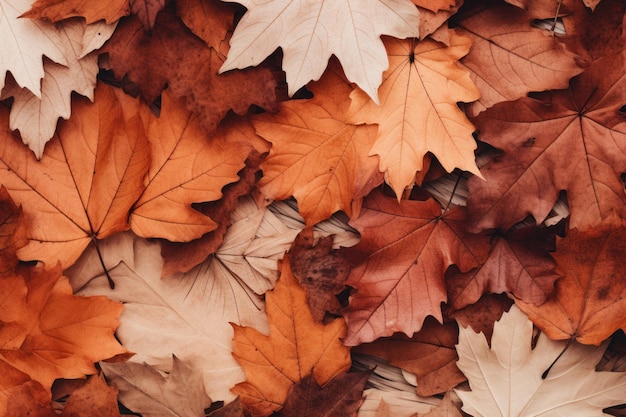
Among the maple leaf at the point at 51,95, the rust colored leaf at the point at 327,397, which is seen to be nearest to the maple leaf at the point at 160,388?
the rust colored leaf at the point at 327,397

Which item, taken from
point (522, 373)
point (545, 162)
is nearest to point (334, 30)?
point (545, 162)

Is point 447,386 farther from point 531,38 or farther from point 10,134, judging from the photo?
point 10,134

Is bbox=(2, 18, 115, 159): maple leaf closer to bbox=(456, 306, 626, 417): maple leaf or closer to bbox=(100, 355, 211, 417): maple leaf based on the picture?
bbox=(100, 355, 211, 417): maple leaf

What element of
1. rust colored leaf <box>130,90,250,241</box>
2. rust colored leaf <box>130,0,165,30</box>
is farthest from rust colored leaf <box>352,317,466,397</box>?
rust colored leaf <box>130,0,165,30</box>

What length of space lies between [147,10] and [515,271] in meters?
0.70

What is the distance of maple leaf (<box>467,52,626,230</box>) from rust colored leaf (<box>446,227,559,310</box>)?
0.15 ft

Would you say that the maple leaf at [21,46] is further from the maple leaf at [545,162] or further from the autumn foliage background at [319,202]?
the maple leaf at [545,162]

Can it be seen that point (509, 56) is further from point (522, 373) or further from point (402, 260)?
point (522, 373)

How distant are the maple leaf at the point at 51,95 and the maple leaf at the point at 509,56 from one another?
583 mm

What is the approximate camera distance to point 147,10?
0.94 m

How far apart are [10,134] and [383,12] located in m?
0.62

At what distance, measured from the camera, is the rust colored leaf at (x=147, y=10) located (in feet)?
3.05

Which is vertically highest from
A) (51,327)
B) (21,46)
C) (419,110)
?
(21,46)

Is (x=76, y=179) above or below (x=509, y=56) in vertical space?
below
